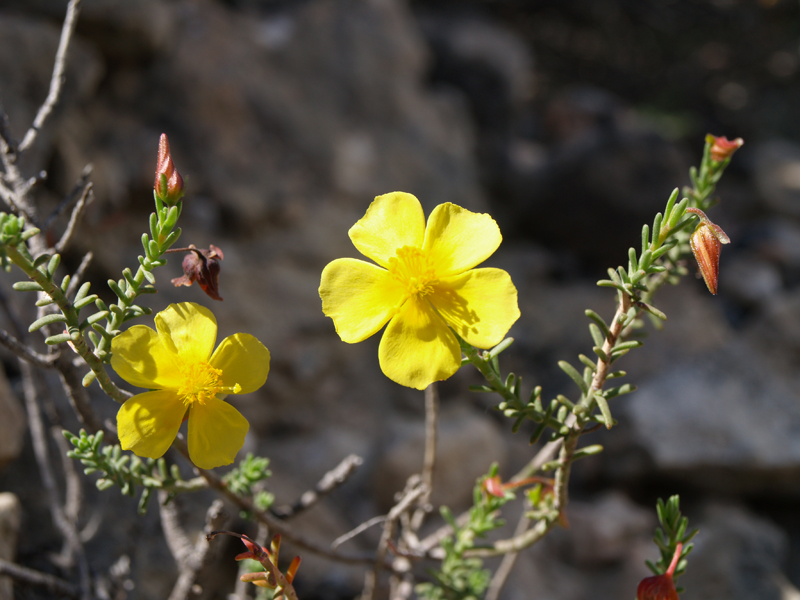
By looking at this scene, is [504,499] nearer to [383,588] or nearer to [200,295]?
[383,588]

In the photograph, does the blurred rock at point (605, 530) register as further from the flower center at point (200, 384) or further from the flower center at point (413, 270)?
the flower center at point (200, 384)

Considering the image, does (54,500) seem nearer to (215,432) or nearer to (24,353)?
(24,353)

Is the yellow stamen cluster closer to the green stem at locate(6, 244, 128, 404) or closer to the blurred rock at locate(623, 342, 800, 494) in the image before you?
the green stem at locate(6, 244, 128, 404)

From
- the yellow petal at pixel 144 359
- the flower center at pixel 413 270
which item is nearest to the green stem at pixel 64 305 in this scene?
the yellow petal at pixel 144 359

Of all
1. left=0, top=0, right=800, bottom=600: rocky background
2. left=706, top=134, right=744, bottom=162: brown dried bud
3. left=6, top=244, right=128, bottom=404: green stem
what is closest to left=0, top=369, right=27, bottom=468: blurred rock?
left=0, top=0, right=800, bottom=600: rocky background

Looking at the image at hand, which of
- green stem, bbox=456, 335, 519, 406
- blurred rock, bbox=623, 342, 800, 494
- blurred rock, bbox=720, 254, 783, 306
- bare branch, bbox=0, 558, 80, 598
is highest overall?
blurred rock, bbox=720, 254, 783, 306

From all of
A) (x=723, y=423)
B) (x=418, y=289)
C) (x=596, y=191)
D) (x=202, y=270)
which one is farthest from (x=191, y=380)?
(x=596, y=191)

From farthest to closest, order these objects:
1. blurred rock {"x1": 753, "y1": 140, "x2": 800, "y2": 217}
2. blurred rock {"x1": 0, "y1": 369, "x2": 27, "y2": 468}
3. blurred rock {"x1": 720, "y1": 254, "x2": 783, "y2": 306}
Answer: blurred rock {"x1": 753, "y1": 140, "x2": 800, "y2": 217} < blurred rock {"x1": 720, "y1": 254, "x2": 783, "y2": 306} < blurred rock {"x1": 0, "y1": 369, "x2": 27, "y2": 468}
